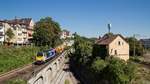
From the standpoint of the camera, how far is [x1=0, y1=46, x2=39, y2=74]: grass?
54603 mm

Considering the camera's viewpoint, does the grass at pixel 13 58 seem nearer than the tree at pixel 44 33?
Yes

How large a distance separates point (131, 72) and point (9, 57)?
33200 mm

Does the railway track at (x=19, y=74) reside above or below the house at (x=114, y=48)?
below

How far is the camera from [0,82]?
38125 millimetres

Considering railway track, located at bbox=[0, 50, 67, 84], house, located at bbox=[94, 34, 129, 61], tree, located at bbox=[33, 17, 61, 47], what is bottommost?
railway track, located at bbox=[0, 50, 67, 84]

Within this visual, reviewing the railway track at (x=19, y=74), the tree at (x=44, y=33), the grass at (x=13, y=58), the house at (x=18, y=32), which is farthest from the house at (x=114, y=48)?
the tree at (x=44, y=33)

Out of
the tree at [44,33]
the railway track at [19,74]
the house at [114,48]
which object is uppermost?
the tree at [44,33]

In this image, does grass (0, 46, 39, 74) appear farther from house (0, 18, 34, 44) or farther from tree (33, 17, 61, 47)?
tree (33, 17, 61, 47)

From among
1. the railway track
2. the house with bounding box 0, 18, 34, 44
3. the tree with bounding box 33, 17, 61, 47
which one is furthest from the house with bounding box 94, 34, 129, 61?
the tree with bounding box 33, 17, 61, 47

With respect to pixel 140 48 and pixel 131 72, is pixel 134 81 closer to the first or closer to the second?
pixel 131 72

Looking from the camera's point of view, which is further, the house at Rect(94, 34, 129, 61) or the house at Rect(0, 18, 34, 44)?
the house at Rect(0, 18, 34, 44)

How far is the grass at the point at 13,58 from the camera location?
54.6m

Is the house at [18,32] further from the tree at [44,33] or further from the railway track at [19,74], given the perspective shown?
the railway track at [19,74]

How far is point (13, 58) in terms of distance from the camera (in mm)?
63719
